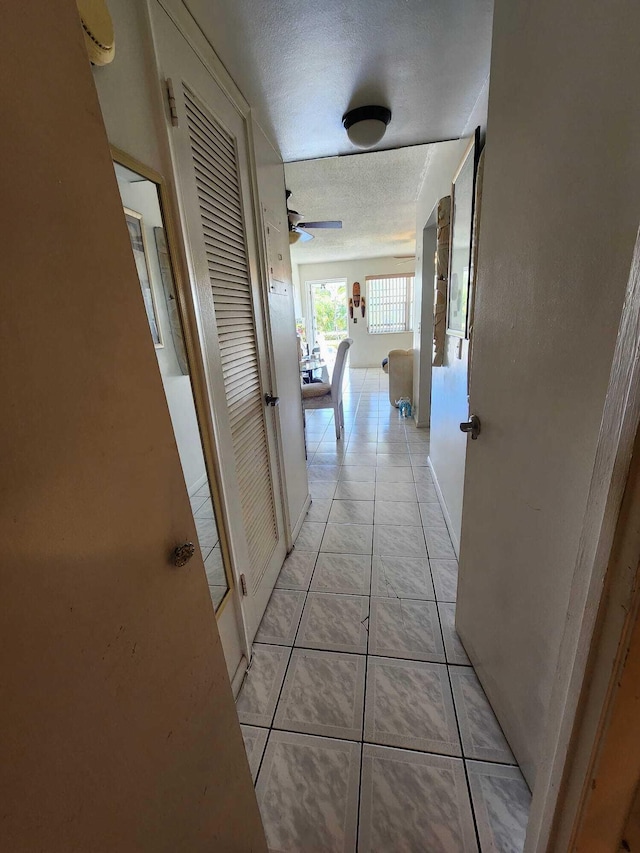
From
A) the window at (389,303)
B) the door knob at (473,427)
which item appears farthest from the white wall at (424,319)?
the window at (389,303)

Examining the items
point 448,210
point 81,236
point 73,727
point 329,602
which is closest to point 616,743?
point 73,727

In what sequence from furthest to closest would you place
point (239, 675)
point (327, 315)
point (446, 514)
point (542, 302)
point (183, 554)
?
point (327, 315)
point (446, 514)
point (239, 675)
point (542, 302)
point (183, 554)

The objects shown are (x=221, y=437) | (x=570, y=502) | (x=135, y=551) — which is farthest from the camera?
(x=221, y=437)

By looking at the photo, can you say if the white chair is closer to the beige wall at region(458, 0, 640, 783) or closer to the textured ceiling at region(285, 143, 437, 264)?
the textured ceiling at region(285, 143, 437, 264)

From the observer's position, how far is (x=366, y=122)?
4.92ft

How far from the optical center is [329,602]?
1.66 metres

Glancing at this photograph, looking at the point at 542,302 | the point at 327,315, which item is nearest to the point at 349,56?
the point at 542,302

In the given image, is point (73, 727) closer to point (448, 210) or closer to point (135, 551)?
point (135, 551)

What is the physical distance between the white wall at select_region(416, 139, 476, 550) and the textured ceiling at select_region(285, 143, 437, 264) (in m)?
0.23

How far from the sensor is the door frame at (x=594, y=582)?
0.43 metres

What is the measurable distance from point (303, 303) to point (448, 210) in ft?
21.2

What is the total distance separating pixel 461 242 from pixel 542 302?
4.02ft

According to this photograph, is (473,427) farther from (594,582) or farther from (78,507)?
(78,507)

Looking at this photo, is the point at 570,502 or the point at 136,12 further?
the point at 136,12
